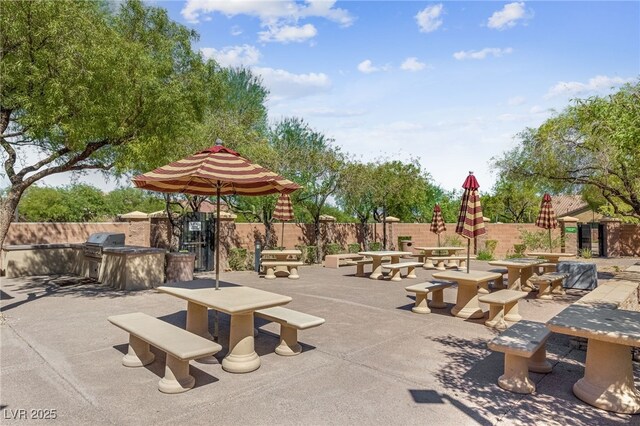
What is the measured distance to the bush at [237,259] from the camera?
584 inches

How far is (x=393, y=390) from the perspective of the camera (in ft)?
14.1

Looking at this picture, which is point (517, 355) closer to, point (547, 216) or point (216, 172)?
point (216, 172)

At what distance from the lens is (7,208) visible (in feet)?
26.2

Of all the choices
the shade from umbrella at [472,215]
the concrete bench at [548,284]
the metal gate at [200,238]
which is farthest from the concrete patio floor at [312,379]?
the metal gate at [200,238]

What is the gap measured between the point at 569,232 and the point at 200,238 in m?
17.5

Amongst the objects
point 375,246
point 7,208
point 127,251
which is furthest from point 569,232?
point 7,208

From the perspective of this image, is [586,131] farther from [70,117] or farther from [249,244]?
[70,117]

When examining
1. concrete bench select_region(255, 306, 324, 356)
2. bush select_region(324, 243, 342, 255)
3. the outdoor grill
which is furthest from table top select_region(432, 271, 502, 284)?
bush select_region(324, 243, 342, 255)

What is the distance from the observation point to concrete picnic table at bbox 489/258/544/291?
1012cm

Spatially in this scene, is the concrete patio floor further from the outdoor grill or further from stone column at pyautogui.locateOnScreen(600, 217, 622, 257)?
stone column at pyautogui.locateOnScreen(600, 217, 622, 257)

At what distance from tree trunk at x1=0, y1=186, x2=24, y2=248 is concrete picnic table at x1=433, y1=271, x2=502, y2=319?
843 centimetres

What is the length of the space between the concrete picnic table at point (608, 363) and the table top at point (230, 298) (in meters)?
3.13

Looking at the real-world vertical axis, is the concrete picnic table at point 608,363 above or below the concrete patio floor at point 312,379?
above

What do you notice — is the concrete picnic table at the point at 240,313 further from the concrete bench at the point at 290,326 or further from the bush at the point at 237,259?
the bush at the point at 237,259
